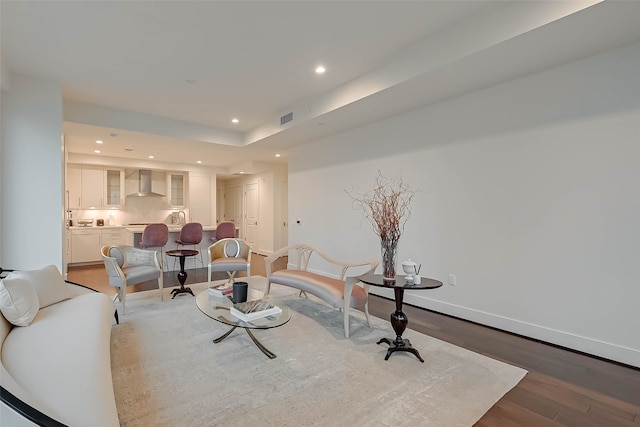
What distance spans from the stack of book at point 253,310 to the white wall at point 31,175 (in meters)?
2.87

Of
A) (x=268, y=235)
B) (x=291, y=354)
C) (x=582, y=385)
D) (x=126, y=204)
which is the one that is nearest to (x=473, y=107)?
(x=582, y=385)

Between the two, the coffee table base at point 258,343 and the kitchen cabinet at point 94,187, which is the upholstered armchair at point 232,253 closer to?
the coffee table base at point 258,343

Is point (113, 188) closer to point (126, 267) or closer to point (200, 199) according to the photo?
point (200, 199)

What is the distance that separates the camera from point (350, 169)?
205 inches

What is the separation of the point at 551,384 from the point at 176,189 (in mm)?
9303

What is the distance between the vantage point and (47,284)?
2.67m

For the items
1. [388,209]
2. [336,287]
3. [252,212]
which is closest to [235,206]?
[252,212]

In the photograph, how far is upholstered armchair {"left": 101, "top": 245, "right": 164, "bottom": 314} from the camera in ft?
12.0

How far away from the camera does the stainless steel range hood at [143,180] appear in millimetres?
8273

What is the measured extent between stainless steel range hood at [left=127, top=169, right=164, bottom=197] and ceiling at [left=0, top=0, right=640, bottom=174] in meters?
3.52

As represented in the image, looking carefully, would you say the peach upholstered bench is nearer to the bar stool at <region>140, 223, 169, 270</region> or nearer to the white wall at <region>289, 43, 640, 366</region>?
the white wall at <region>289, 43, 640, 366</region>

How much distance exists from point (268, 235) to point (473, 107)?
6399 millimetres

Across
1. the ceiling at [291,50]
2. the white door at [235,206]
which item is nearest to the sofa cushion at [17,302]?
the ceiling at [291,50]

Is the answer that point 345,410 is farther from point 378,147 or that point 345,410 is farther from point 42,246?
point 42,246
